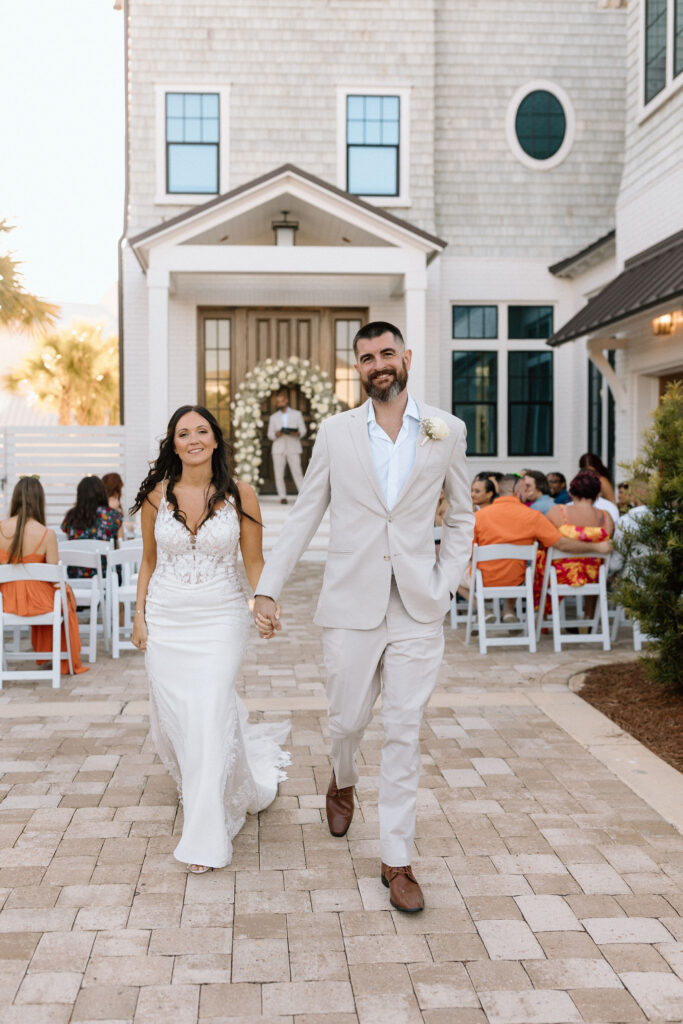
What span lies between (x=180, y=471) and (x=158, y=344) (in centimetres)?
983

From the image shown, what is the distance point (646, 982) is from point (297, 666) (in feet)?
16.5

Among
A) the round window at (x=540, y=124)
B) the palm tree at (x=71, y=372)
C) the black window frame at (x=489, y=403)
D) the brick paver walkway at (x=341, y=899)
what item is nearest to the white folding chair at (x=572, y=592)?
the brick paver walkway at (x=341, y=899)

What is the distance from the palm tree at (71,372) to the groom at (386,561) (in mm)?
32209

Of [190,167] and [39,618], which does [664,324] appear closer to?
[39,618]

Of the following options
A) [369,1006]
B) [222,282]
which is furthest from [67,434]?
[369,1006]

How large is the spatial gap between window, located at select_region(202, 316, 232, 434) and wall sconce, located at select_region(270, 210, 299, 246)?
1.86m

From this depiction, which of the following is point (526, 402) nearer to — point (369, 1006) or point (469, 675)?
point (469, 675)

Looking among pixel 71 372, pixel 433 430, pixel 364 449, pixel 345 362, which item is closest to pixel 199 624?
pixel 364 449

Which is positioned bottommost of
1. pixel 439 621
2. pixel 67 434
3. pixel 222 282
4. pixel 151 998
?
pixel 151 998

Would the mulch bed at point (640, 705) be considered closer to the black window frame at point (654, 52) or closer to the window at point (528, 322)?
the black window frame at point (654, 52)

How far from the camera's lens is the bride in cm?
407

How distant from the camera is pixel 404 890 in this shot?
11.9ft

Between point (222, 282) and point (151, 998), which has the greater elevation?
point (222, 282)

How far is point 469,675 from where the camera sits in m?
7.61
